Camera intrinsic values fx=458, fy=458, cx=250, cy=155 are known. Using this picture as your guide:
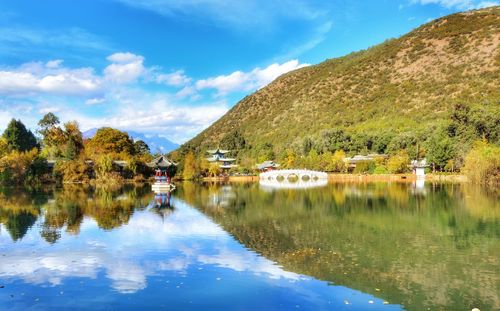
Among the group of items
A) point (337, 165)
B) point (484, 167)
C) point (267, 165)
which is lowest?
point (484, 167)

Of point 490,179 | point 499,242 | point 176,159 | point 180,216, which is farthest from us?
point 176,159

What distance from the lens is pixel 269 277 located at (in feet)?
37.9

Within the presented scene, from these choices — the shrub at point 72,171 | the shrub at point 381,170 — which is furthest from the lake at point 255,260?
the shrub at point 381,170

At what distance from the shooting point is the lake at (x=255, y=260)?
32.5ft

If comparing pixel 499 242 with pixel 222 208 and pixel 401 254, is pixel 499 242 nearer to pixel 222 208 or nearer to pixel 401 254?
pixel 401 254

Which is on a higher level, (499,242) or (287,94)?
(287,94)

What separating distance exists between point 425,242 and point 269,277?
7.11 m

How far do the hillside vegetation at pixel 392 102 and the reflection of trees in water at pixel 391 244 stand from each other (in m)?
33.4

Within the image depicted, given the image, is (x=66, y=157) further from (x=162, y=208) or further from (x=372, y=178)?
(x=372, y=178)

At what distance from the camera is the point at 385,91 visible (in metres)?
101

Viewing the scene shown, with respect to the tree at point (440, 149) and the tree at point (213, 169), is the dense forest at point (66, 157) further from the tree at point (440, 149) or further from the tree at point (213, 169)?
the tree at point (440, 149)

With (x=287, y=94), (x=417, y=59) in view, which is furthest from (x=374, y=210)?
(x=287, y=94)

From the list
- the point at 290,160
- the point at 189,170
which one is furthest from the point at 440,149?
the point at 189,170

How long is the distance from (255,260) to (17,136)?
6445 centimetres
